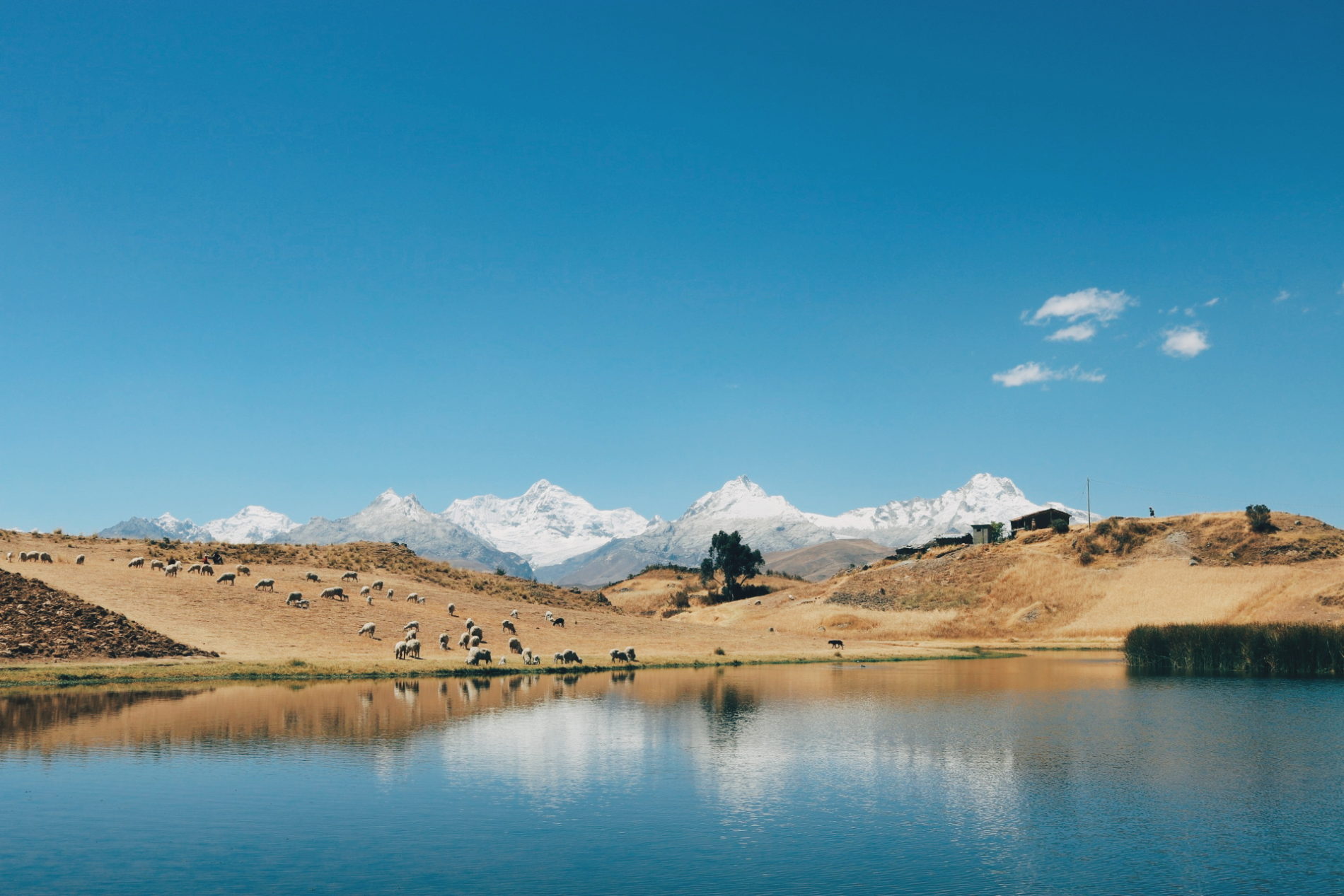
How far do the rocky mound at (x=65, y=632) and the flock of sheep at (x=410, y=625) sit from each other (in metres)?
15.7

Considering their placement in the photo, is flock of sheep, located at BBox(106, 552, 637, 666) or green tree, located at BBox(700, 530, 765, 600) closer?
flock of sheep, located at BBox(106, 552, 637, 666)

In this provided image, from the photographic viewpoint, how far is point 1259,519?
135 m

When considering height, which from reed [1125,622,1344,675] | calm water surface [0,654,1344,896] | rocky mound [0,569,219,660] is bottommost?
reed [1125,622,1344,675]

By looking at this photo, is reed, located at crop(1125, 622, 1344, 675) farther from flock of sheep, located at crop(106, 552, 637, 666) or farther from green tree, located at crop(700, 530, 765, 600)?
green tree, located at crop(700, 530, 765, 600)

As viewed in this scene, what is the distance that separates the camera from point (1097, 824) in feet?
75.5

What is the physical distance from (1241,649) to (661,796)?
62.7m

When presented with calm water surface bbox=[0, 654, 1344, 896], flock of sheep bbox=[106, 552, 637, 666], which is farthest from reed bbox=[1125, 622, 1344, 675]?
flock of sheep bbox=[106, 552, 637, 666]

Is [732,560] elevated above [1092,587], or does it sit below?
above

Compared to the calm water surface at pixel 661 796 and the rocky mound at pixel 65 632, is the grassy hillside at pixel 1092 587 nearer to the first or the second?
the calm water surface at pixel 661 796

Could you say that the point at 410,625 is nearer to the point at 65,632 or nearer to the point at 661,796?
the point at 65,632

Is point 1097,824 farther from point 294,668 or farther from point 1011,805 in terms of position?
point 294,668

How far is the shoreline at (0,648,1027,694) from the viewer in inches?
2068

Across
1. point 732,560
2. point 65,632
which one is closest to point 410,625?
point 65,632

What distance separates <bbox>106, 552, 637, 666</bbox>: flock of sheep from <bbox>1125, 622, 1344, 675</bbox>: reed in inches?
1721
